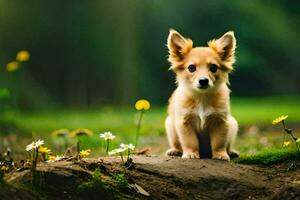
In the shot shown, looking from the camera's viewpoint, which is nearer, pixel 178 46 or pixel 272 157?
pixel 272 157

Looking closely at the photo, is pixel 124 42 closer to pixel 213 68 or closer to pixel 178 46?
pixel 178 46

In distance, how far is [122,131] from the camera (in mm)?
12109

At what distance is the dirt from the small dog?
0.35 meters

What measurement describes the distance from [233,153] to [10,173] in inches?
96.1

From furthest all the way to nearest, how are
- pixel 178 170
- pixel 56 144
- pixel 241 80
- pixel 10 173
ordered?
pixel 241 80, pixel 56 144, pixel 178 170, pixel 10 173

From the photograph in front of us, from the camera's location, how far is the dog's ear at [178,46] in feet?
20.7

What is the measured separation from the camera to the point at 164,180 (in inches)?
201

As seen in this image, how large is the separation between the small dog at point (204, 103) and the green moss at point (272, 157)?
17 cm

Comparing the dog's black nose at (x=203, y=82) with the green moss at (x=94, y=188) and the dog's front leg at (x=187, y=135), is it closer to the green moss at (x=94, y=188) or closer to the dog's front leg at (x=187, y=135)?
the dog's front leg at (x=187, y=135)

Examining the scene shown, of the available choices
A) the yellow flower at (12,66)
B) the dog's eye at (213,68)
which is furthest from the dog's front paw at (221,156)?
the yellow flower at (12,66)

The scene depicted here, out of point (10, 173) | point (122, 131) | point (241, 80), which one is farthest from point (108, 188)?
point (241, 80)

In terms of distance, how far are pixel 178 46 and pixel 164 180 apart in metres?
1.63

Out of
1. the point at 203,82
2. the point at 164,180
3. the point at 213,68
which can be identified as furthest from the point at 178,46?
the point at 164,180

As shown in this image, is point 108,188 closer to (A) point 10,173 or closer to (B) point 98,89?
(A) point 10,173
